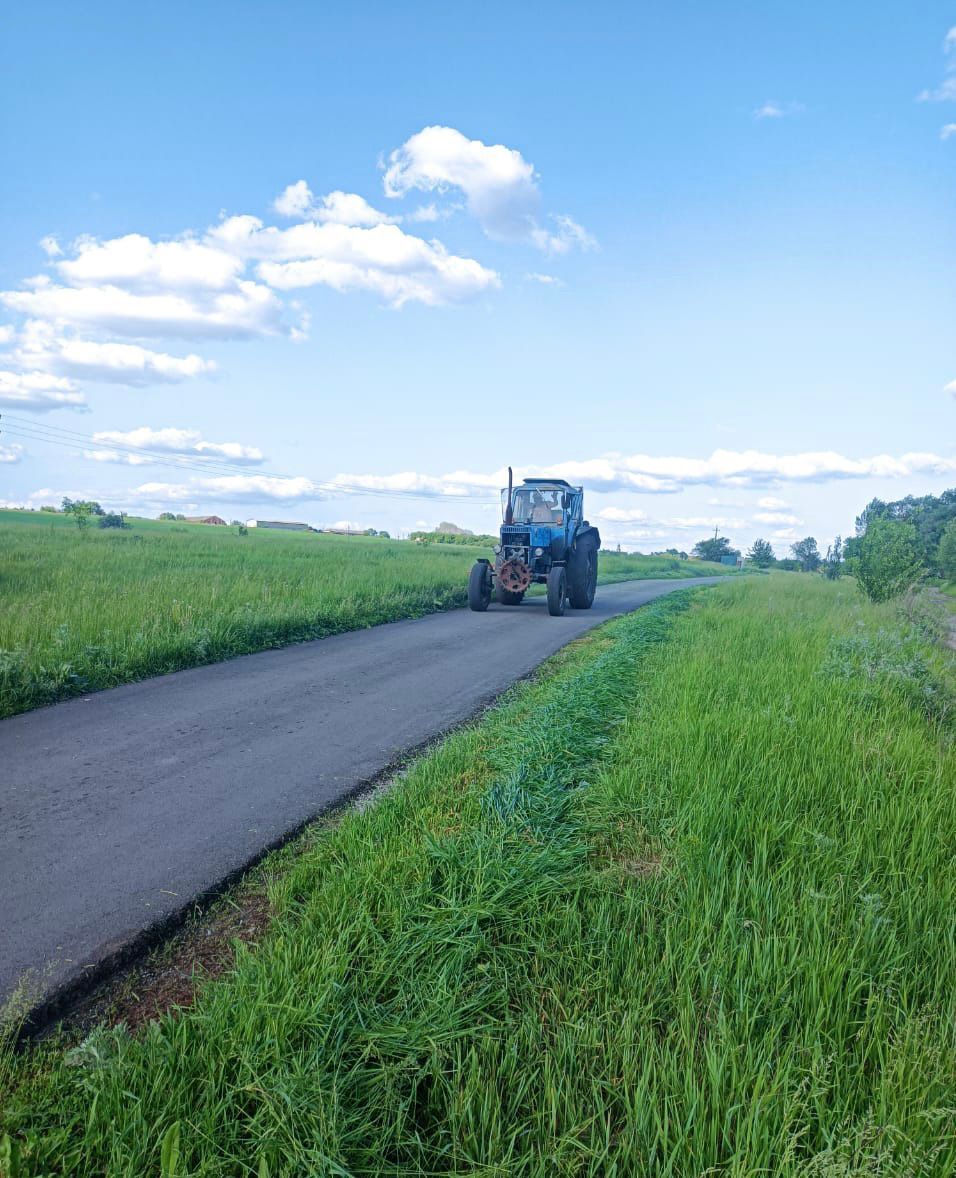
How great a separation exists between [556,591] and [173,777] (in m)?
8.98

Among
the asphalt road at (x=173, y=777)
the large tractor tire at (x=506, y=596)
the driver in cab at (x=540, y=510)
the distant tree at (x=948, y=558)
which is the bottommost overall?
the asphalt road at (x=173, y=777)

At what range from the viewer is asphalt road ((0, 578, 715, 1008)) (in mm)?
2709

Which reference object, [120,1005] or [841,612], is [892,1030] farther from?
[841,612]

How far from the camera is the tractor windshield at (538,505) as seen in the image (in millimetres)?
13914

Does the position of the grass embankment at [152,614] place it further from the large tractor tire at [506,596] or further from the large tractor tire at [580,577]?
the large tractor tire at [580,577]

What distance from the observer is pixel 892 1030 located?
2049mm

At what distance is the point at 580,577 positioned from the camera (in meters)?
13.9

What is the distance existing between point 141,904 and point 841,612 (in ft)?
45.8

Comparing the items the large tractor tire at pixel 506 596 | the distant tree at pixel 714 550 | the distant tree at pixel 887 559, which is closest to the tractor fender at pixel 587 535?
the large tractor tire at pixel 506 596

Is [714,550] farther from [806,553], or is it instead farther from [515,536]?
[515,536]

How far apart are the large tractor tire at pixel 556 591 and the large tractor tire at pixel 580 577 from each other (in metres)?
1.13

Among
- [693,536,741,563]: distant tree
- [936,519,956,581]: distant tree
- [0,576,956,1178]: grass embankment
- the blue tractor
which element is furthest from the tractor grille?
[693,536,741,563]: distant tree

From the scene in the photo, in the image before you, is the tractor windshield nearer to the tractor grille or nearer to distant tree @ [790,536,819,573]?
the tractor grille

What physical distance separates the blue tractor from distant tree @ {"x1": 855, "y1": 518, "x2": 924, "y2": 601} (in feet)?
29.4
